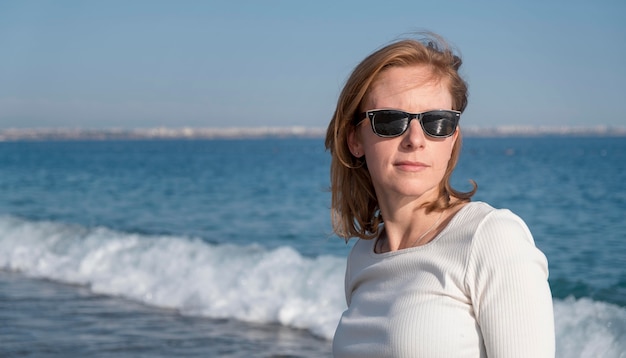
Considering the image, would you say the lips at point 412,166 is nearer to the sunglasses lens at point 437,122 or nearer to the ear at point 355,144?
Result: the sunglasses lens at point 437,122

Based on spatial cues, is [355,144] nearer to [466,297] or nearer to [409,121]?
[409,121]

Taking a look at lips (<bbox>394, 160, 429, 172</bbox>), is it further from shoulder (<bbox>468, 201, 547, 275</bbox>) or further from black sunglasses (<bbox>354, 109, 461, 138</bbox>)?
shoulder (<bbox>468, 201, 547, 275</bbox>)

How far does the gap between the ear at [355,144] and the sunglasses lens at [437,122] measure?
28cm

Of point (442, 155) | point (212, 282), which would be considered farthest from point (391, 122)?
point (212, 282)

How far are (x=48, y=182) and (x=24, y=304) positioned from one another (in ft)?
98.1

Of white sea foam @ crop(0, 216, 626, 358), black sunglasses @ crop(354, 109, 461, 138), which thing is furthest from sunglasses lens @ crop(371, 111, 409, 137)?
white sea foam @ crop(0, 216, 626, 358)

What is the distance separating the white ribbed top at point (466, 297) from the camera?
66.1 inches

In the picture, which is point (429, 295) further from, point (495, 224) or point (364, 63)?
point (364, 63)

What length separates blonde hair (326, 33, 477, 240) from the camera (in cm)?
204

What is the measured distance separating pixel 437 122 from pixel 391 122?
116 millimetres

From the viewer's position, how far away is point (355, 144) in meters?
2.33

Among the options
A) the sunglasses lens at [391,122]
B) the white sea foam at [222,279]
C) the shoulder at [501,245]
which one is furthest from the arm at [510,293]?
the white sea foam at [222,279]

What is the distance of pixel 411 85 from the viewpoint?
6.79 feet

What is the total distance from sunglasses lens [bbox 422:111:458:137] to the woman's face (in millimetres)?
17
